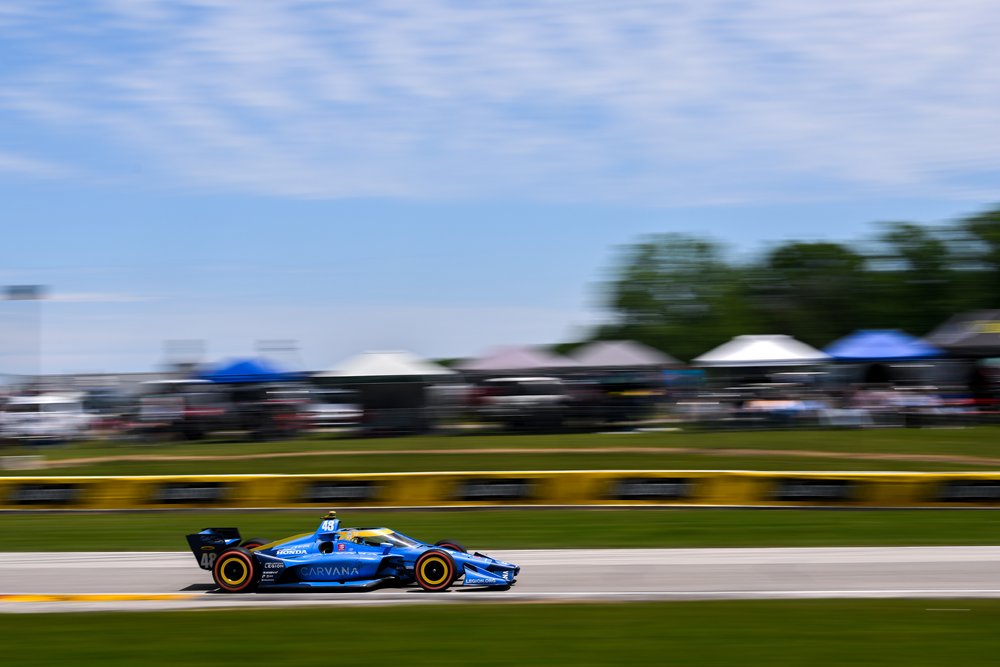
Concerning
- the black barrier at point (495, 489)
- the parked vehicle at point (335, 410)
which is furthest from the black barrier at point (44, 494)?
the parked vehicle at point (335, 410)

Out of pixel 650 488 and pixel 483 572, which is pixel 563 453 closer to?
pixel 650 488

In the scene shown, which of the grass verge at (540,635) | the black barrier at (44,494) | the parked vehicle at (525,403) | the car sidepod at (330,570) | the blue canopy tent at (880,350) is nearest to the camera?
the grass verge at (540,635)

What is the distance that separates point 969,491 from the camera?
18031 mm

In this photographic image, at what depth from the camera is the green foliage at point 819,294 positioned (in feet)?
262

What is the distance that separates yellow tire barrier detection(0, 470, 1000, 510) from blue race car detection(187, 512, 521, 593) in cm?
673

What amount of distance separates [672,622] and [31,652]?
5.66 metres

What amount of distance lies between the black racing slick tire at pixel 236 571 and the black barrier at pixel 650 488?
7900 mm

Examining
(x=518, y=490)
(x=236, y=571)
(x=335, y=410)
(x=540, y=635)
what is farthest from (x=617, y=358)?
(x=540, y=635)

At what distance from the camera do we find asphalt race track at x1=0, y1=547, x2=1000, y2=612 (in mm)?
11844

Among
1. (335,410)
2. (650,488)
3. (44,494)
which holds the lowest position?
(650,488)

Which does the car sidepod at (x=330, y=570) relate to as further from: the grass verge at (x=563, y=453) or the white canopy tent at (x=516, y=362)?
the white canopy tent at (x=516, y=362)

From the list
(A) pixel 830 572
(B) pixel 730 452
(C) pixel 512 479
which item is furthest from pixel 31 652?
(B) pixel 730 452

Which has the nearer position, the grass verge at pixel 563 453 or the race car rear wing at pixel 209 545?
the race car rear wing at pixel 209 545

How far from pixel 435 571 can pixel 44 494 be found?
1112 centimetres
